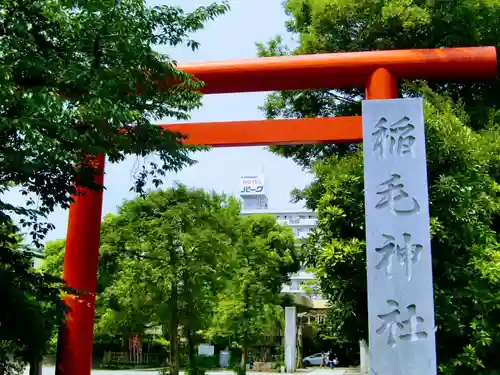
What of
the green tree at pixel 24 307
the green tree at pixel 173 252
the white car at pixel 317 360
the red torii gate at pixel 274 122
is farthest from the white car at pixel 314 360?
the green tree at pixel 24 307

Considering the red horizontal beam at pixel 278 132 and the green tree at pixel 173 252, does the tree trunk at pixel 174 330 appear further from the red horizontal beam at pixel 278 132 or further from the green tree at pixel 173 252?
the red horizontal beam at pixel 278 132

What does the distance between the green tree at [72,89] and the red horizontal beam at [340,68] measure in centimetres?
158

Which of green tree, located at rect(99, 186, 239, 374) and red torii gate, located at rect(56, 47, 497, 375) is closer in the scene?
red torii gate, located at rect(56, 47, 497, 375)

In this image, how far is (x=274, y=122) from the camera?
725 cm

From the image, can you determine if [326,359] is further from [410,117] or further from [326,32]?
[410,117]

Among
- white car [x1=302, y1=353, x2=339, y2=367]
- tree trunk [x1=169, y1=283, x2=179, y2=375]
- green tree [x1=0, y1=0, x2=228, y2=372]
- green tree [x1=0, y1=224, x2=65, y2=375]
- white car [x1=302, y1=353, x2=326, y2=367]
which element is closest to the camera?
green tree [x1=0, y1=0, x2=228, y2=372]

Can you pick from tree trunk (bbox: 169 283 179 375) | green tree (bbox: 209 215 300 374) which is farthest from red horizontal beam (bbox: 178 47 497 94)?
green tree (bbox: 209 215 300 374)

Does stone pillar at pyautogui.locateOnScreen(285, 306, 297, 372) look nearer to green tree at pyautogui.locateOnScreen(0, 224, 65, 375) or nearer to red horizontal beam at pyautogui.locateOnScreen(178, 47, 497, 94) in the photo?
red horizontal beam at pyautogui.locateOnScreen(178, 47, 497, 94)

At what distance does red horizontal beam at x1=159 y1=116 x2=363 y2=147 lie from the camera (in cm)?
716

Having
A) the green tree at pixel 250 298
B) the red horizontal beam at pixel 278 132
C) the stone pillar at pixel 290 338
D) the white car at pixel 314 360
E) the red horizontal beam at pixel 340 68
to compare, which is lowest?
the white car at pixel 314 360

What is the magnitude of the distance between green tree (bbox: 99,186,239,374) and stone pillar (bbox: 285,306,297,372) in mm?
9573

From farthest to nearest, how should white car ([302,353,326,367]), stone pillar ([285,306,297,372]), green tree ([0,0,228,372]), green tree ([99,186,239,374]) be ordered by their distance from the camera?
white car ([302,353,326,367])
stone pillar ([285,306,297,372])
green tree ([99,186,239,374])
green tree ([0,0,228,372])

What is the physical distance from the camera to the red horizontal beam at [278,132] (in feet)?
23.5

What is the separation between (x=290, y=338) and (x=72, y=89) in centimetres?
1843
